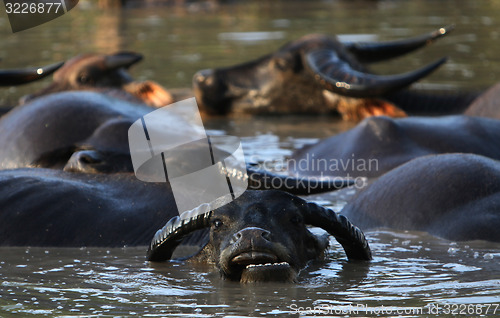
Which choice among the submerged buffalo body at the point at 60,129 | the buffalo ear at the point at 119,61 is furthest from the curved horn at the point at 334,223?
the buffalo ear at the point at 119,61

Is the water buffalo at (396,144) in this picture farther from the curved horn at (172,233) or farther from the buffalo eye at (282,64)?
the buffalo eye at (282,64)

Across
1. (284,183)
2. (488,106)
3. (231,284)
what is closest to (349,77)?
(488,106)

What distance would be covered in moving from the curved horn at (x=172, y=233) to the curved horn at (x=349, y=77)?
6205 mm

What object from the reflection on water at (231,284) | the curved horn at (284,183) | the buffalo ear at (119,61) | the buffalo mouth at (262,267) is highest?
the buffalo ear at (119,61)

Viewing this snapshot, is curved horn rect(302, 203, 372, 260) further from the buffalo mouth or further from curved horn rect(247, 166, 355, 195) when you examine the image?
curved horn rect(247, 166, 355, 195)

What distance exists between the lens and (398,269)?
5.05 metres

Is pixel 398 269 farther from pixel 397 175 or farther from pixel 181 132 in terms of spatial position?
pixel 181 132

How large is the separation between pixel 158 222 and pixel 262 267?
1415 millimetres

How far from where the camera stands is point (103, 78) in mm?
11711

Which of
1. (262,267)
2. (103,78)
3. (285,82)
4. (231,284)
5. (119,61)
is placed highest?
(119,61)

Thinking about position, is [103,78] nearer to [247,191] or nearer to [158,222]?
[158,222]

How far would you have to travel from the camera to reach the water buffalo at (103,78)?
11273mm

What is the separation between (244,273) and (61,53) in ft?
44.9

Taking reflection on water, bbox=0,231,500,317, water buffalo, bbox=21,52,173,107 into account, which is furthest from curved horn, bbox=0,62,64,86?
reflection on water, bbox=0,231,500,317
